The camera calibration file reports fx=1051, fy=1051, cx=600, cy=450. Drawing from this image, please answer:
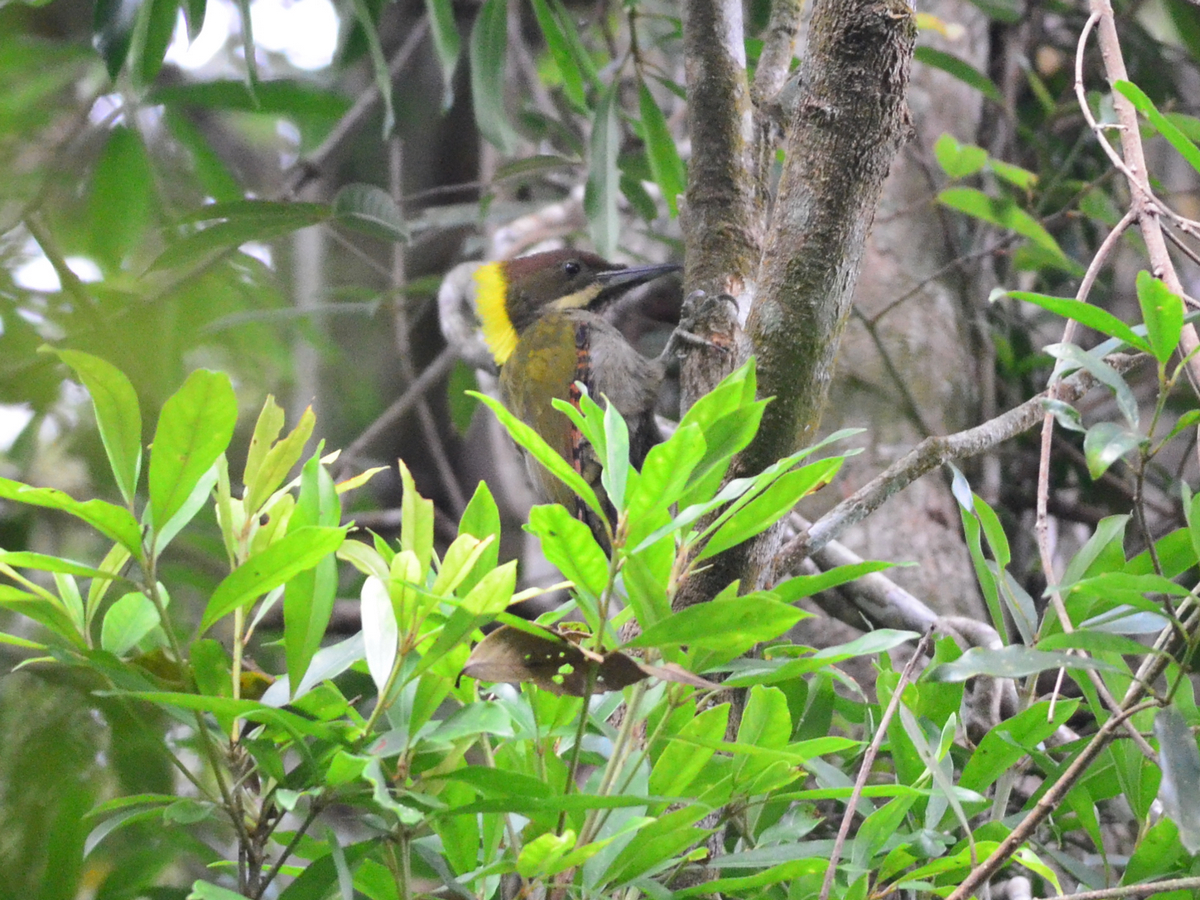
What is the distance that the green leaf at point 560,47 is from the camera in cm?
265

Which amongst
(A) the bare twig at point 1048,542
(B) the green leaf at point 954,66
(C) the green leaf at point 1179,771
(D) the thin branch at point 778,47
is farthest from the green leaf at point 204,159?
(C) the green leaf at point 1179,771

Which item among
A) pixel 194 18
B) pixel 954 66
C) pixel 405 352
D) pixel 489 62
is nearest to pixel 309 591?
pixel 194 18

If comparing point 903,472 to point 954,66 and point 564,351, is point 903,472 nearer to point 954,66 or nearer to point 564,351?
point 954,66

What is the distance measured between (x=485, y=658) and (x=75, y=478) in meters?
3.19

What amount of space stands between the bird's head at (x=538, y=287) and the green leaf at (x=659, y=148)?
0.97 meters

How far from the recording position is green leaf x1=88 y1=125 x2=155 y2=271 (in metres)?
3.15

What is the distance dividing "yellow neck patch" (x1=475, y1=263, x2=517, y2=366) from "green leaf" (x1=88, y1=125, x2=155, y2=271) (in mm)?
1255

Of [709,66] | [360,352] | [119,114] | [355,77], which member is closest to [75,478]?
[119,114]

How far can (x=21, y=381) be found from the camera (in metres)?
2.86

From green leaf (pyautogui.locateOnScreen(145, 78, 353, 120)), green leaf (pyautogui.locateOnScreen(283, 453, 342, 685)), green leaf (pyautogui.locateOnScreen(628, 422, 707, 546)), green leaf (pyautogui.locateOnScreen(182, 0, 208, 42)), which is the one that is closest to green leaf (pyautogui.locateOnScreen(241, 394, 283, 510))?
green leaf (pyautogui.locateOnScreen(283, 453, 342, 685))

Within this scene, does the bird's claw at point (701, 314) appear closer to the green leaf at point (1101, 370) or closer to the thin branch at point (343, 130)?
the green leaf at point (1101, 370)

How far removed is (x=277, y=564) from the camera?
3.10 feet

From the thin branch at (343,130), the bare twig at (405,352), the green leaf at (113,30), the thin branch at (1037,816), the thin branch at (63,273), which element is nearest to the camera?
the thin branch at (1037,816)

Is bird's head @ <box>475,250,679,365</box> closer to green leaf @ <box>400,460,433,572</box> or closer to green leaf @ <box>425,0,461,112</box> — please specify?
green leaf @ <box>425,0,461,112</box>
